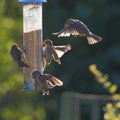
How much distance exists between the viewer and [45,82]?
3.83 metres

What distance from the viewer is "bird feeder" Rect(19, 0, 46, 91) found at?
13.4ft

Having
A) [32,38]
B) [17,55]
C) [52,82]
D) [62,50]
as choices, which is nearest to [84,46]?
[32,38]

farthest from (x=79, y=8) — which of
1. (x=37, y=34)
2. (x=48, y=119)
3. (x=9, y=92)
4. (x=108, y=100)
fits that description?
(x=9, y=92)

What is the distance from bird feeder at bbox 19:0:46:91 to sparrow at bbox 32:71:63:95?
94 mm

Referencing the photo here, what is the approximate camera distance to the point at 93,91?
377 inches

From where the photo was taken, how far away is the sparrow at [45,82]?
12.5 feet

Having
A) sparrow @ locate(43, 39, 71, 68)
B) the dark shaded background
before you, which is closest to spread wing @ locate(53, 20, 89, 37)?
sparrow @ locate(43, 39, 71, 68)

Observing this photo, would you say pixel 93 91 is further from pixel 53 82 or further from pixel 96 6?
pixel 53 82

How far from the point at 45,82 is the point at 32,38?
1.54 ft

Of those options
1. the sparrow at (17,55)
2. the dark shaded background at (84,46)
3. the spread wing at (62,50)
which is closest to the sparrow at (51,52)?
the spread wing at (62,50)

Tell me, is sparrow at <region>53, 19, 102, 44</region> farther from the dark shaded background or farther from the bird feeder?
the dark shaded background

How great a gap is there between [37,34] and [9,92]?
1127 cm

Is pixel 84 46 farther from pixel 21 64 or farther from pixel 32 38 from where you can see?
pixel 21 64

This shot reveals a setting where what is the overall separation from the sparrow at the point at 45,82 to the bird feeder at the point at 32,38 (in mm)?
94
